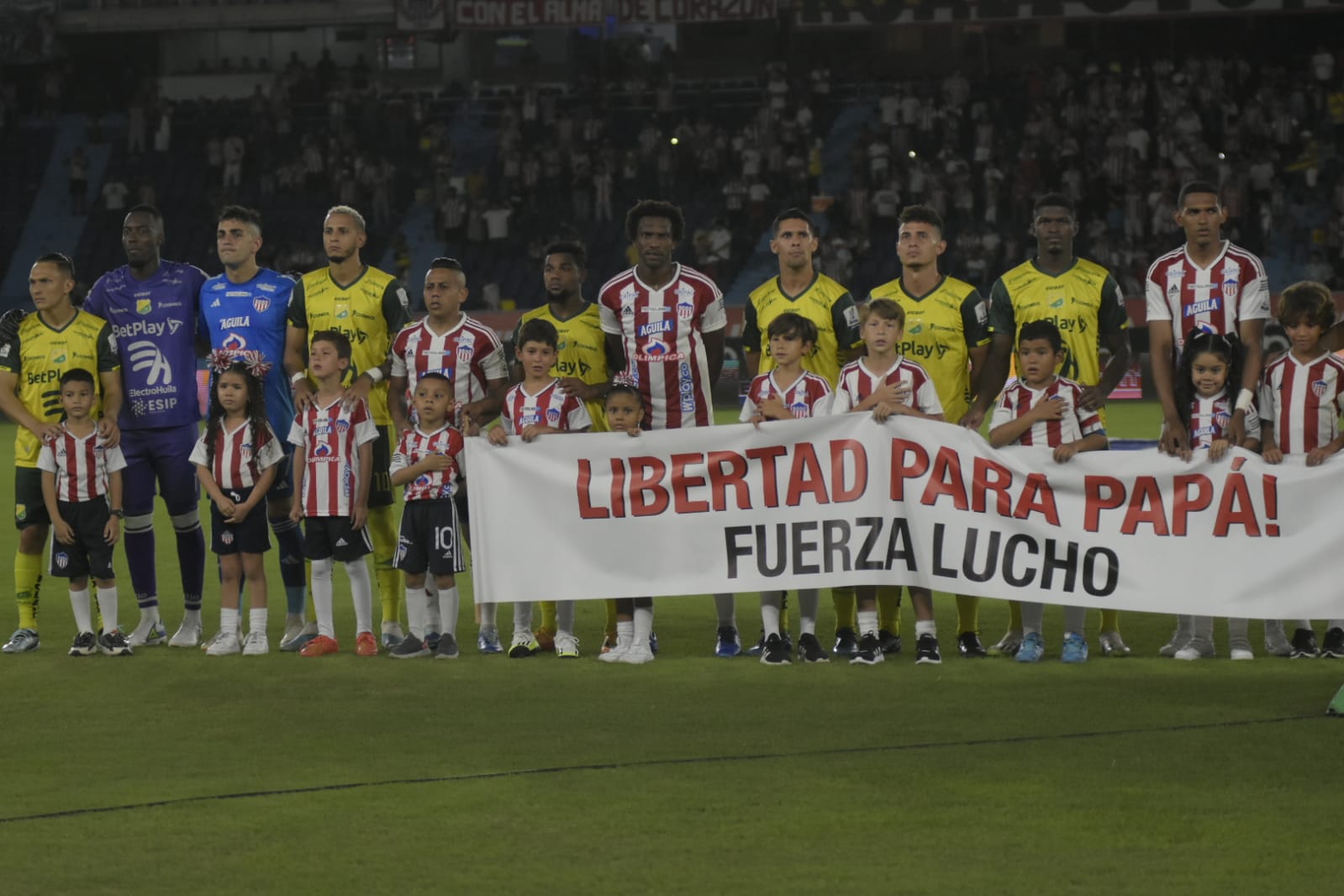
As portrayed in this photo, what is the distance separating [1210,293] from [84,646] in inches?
Answer: 228

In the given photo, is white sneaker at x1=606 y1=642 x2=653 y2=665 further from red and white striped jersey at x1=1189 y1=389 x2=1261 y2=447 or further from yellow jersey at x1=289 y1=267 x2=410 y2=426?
red and white striped jersey at x1=1189 y1=389 x2=1261 y2=447

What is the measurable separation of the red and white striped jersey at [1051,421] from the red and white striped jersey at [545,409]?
205cm

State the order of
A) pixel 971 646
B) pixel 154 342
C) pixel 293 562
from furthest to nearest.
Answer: pixel 154 342
pixel 293 562
pixel 971 646

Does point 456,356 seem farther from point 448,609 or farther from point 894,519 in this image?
point 894,519

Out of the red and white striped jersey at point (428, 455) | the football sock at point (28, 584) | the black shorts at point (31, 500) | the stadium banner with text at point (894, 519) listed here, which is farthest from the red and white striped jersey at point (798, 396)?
the football sock at point (28, 584)

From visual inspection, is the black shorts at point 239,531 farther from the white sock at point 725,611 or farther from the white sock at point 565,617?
the white sock at point 725,611

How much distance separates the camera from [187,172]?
121 feet

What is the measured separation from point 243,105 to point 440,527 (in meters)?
31.7

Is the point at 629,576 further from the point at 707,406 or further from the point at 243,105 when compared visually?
the point at 243,105

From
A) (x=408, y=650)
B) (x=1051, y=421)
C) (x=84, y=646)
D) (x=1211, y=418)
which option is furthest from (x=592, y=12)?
(x=1211, y=418)

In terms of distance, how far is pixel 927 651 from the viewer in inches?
337

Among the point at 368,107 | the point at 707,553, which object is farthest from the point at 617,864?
the point at 368,107

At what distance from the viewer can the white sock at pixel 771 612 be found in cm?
873

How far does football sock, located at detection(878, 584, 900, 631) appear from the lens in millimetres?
9000
